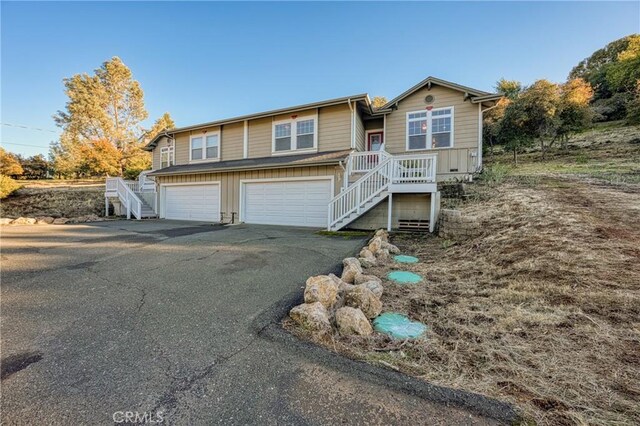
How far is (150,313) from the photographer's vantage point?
2752 mm

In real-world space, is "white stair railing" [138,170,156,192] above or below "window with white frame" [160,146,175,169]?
below

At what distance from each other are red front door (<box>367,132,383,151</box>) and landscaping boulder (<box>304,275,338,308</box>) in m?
10.1

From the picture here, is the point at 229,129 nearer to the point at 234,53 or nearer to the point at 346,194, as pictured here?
the point at 234,53

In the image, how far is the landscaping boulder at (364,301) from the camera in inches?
105

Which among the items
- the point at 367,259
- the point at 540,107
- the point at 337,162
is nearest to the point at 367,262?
the point at 367,259

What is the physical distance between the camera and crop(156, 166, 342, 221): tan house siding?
9.51 m

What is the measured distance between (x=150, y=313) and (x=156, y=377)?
3.98 feet

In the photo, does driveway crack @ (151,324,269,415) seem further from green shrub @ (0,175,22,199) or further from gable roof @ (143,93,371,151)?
green shrub @ (0,175,22,199)

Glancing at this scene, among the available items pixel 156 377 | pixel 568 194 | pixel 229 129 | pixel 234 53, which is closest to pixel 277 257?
pixel 156 377

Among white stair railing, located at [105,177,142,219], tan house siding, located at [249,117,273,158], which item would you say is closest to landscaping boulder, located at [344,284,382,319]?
tan house siding, located at [249,117,273,158]

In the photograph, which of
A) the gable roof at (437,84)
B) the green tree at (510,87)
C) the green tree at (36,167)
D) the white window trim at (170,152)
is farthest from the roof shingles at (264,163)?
the green tree at (36,167)

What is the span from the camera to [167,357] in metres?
2.00

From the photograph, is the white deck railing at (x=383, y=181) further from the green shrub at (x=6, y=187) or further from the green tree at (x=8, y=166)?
the green tree at (x=8, y=166)

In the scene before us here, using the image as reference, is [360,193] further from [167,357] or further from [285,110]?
[167,357]
